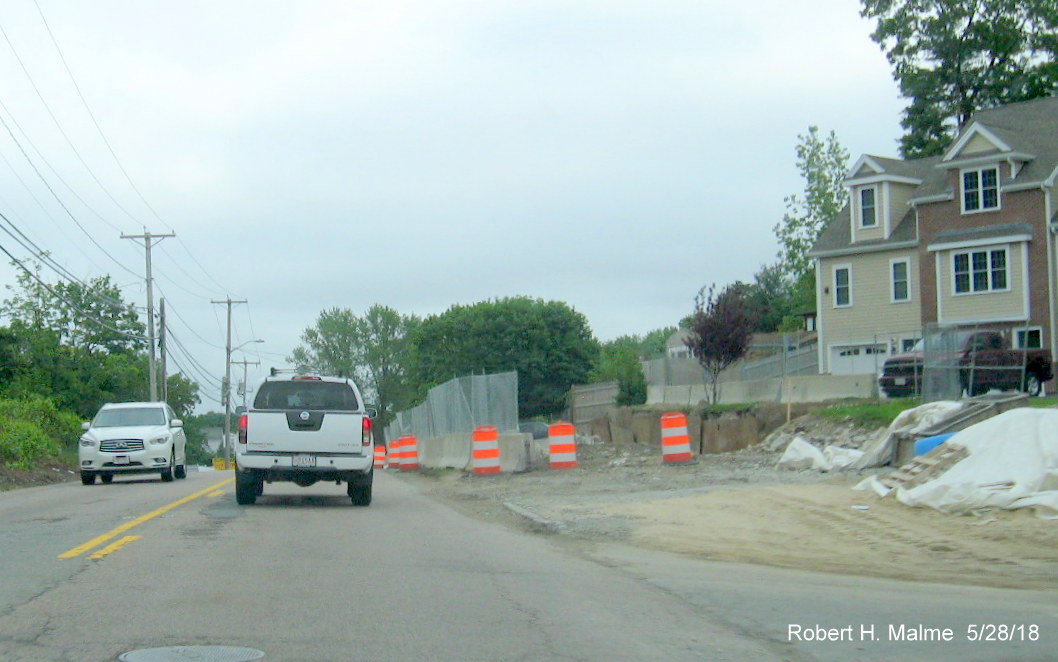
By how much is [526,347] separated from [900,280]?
43229 mm

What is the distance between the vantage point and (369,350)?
116 meters

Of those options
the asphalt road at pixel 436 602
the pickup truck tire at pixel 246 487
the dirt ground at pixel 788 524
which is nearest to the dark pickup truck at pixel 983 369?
the dirt ground at pixel 788 524

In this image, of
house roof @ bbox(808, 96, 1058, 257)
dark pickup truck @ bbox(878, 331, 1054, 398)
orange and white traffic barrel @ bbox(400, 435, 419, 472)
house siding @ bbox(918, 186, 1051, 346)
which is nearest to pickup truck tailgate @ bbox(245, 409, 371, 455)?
dark pickup truck @ bbox(878, 331, 1054, 398)

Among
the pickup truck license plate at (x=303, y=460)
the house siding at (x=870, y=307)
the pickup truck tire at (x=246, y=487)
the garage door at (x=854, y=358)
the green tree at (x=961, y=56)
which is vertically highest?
the green tree at (x=961, y=56)

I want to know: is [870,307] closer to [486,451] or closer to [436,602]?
[486,451]

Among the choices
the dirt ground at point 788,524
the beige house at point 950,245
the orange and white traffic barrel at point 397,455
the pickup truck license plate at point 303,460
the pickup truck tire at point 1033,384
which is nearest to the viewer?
the dirt ground at point 788,524

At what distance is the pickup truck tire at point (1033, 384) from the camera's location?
3020cm

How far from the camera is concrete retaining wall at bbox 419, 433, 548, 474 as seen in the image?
80.9ft

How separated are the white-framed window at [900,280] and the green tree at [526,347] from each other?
41043 mm

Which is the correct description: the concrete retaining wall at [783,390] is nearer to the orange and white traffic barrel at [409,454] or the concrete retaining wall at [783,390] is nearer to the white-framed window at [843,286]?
the white-framed window at [843,286]

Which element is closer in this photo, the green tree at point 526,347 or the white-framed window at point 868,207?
the white-framed window at point 868,207

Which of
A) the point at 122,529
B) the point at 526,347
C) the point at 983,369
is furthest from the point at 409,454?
the point at 526,347

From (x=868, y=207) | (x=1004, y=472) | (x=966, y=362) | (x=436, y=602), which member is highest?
(x=868, y=207)

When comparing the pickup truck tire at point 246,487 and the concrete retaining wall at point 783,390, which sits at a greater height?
the concrete retaining wall at point 783,390
